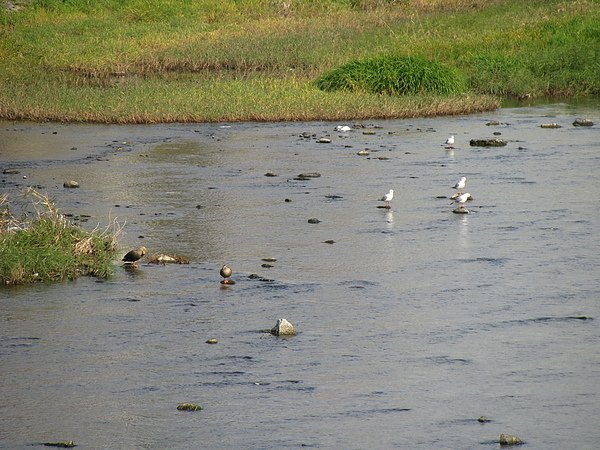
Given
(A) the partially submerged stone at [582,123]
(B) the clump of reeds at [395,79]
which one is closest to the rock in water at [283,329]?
(A) the partially submerged stone at [582,123]

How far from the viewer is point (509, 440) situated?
744 cm

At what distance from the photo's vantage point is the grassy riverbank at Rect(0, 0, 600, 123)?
1057 inches

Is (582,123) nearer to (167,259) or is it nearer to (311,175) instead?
(311,175)

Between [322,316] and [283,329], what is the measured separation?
0.73 m

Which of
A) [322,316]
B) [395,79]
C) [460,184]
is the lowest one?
[322,316]

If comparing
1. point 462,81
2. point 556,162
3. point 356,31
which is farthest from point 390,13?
point 556,162

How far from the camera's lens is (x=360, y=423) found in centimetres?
786

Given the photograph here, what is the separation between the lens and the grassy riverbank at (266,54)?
26859 millimetres

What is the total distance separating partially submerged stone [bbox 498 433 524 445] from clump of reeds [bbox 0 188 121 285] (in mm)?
5690

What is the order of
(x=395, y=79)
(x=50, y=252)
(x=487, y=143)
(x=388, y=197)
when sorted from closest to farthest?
(x=50, y=252) < (x=388, y=197) < (x=487, y=143) < (x=395, y=79)

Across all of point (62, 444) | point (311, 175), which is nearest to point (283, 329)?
point (62, 444)

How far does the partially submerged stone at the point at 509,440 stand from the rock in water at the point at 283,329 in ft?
9.24

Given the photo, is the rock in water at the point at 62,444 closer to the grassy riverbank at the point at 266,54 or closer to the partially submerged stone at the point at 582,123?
the grassy riverbank at the point at 266,54

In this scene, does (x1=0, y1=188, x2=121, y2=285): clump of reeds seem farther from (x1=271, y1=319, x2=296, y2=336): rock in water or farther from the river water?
(x1=271, y1=319, x2=296, y2=336): rock in water
